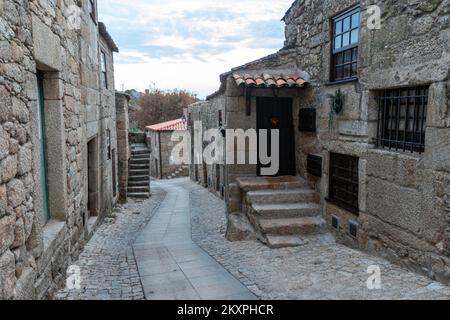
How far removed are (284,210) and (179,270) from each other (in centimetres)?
242

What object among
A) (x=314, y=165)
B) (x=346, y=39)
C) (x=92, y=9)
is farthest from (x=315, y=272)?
(x=92, y=9)

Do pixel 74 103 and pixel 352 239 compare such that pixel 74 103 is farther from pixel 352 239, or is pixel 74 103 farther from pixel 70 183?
pixel 352 239

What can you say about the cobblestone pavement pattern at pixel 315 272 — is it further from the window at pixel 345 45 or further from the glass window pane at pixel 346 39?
the glass window pane at pixel 346 39

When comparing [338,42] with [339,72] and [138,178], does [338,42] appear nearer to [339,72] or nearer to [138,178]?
[339,72]

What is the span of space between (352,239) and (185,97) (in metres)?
32.6

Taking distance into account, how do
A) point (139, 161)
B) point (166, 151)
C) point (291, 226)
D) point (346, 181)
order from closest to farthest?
point (346, 181) → point (291, 226) → point (139, 161) → point (166, 151)

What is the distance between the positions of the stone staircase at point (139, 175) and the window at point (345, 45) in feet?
29.1

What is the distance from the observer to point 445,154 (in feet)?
12.5

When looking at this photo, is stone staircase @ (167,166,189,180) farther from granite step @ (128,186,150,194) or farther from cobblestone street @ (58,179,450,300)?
cobblestone street @ (58,179,450,300)

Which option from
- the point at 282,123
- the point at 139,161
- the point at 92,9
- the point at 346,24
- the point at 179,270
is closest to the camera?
the point at 179,270

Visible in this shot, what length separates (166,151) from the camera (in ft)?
78.5

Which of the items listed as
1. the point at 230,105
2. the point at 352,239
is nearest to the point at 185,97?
the point at 230,105

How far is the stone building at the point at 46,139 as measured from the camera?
105 inches
